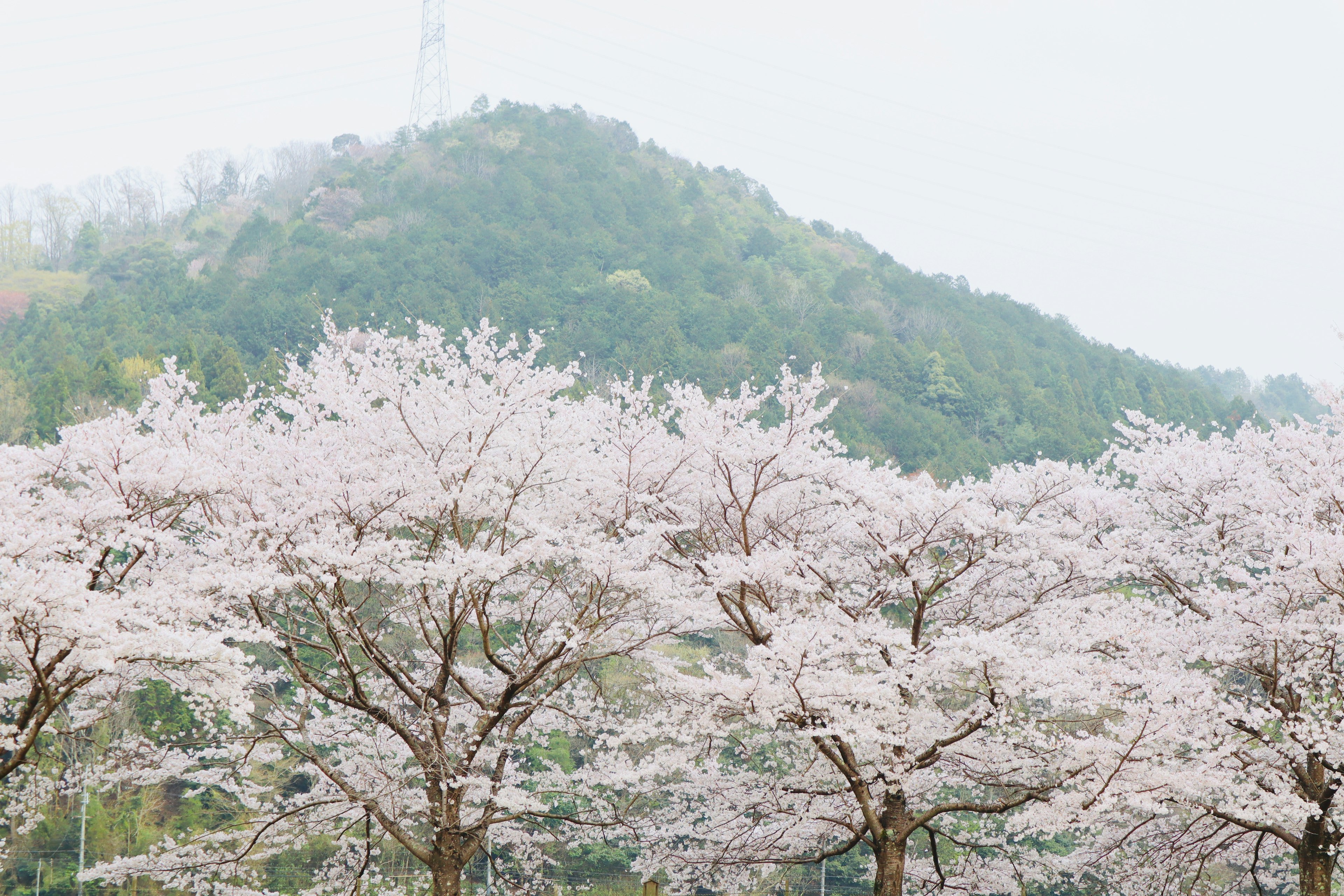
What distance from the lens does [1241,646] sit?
781 centimetres

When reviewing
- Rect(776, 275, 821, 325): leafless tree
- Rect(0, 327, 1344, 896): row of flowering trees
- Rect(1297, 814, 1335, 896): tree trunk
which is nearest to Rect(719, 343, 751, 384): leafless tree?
Answer: Rect(776, 275, 821, 325): leafless tree

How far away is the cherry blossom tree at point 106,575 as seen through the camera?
561cm

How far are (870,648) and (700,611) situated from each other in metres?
1.40

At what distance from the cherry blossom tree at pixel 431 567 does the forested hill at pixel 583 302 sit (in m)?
13.8

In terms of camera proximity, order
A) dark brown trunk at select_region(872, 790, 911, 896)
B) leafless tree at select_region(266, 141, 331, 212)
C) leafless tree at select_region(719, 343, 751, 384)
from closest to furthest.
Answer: dark brown trunk at select_region(872, 790, 911, 896) → leafless tree at select_region(719, 343, 751, 384) → leafless tree at select_region(266, 141, 331, 212)

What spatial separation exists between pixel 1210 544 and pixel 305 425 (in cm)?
832

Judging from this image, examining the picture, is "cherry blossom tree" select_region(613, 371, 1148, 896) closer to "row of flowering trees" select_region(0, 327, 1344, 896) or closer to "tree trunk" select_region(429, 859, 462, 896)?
"row of flowering trees" select_region(0, 327, 1344, 896)

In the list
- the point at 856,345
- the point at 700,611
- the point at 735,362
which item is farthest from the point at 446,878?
the point at 856,345

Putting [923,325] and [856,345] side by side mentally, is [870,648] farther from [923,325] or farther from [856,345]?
[923,325]

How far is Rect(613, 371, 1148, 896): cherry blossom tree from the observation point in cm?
746

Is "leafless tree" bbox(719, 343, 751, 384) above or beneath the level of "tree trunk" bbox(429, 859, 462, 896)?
above

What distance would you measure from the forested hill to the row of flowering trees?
14.1 meters

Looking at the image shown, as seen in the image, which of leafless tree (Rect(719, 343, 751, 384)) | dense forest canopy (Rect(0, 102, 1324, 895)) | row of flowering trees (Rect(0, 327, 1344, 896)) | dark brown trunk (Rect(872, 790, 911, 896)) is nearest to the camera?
row of flowering trees (Rect(0, 327, 1344, 896))

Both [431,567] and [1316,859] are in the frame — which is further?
[1316,859]
